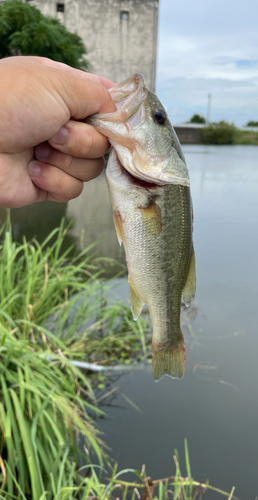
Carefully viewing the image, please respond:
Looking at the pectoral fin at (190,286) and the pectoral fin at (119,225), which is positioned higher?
the pectoral fin at (119,225)

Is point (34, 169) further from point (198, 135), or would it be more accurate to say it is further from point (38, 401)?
point (198, 135)

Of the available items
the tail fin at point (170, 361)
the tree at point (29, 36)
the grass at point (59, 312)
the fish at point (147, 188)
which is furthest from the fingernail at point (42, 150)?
the tree at point (29, 36)

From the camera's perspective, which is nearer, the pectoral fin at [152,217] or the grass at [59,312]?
the pectoral fin at [152,217]

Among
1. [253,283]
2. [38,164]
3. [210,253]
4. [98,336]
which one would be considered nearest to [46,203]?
[210,253]

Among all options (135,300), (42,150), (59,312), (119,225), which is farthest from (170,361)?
(59,312)

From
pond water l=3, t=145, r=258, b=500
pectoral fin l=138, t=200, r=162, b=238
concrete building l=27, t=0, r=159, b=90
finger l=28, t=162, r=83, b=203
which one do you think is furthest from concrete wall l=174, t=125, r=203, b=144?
pectoral fin l=138, t=200, r=162, b=238

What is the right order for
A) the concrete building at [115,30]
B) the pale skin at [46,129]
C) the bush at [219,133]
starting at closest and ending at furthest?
the pale skin at [46,129] < the concrete building at [115,30] < the bush at [219,133]

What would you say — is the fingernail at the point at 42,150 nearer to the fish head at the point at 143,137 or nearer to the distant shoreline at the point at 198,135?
the fish head at the point at 143,137
